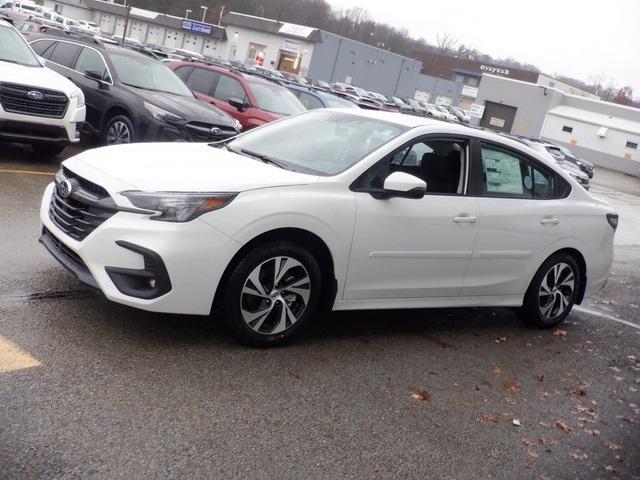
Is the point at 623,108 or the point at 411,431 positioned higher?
the point at 623,108

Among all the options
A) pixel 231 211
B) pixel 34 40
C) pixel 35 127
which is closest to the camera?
pixel 231 211

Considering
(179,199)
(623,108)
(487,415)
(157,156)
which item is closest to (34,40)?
(157,156)

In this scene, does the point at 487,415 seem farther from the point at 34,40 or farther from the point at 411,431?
the point at 34,40

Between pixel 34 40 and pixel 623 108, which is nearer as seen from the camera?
pixel 34 40

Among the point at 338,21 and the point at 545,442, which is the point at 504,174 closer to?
the point at 545,442

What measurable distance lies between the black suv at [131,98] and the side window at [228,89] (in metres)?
1.79

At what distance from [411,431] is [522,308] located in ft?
9.73

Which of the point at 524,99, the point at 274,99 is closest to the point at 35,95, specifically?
the point at 274,99

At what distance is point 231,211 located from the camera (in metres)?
4.57

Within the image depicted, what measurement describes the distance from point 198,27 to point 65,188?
81.4 meters

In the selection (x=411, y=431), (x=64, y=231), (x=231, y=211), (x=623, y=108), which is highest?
(x=623, y=108)

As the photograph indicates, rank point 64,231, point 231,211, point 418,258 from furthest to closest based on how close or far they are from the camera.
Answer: point 418,258, point 64,231, point 231,211

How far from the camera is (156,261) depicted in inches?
172

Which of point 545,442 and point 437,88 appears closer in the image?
point 545,442
